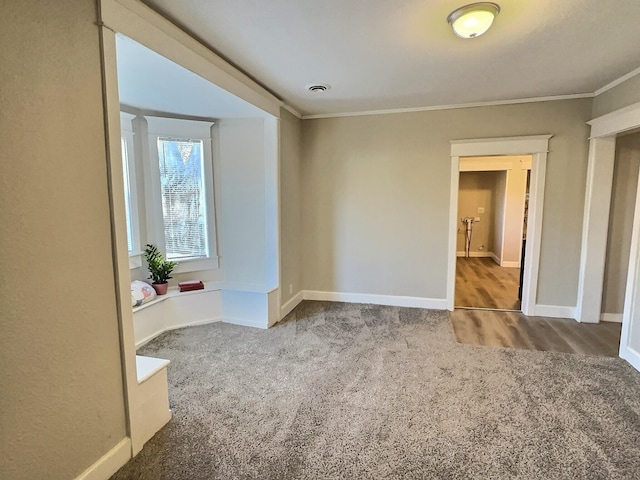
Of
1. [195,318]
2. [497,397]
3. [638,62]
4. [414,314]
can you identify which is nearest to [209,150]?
[195,318]

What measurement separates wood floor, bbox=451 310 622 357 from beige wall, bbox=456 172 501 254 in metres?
4.24

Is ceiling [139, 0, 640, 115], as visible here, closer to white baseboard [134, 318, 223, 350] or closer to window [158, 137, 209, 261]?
window [158, 137, 209, 261]

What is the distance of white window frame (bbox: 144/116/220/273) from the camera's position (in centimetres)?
371

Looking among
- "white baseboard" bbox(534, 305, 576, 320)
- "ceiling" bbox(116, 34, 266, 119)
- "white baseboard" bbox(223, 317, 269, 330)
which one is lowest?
"white baseboard" bbox(223, 317, 269, 330)

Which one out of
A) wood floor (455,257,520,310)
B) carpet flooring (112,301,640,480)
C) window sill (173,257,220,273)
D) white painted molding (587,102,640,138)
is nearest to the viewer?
carpet flooring (112,301,640,480)

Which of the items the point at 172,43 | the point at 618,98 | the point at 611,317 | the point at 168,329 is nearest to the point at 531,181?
the point at 618,98

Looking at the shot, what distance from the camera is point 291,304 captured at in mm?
4320

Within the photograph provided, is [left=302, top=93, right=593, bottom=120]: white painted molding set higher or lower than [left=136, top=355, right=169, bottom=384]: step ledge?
higher

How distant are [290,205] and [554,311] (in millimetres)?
3459

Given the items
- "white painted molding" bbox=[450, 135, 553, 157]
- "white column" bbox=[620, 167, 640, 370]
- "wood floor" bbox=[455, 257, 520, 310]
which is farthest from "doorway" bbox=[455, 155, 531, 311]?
"white column" bbox=[620, 167, 640, 370]

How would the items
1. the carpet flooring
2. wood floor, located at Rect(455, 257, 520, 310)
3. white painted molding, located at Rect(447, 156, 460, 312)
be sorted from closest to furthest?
1. the carpet flooring
2. white painted molding, located at Rect(447, 156, 460, 312)
3. wood floor, located at Rect(455, 257, 520, 310)

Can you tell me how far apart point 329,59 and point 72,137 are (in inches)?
74.8

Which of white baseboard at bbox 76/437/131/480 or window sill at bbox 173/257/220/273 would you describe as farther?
window sill at bbox 173/257/220/273

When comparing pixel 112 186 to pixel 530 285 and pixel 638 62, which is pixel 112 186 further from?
pixel 530 285
